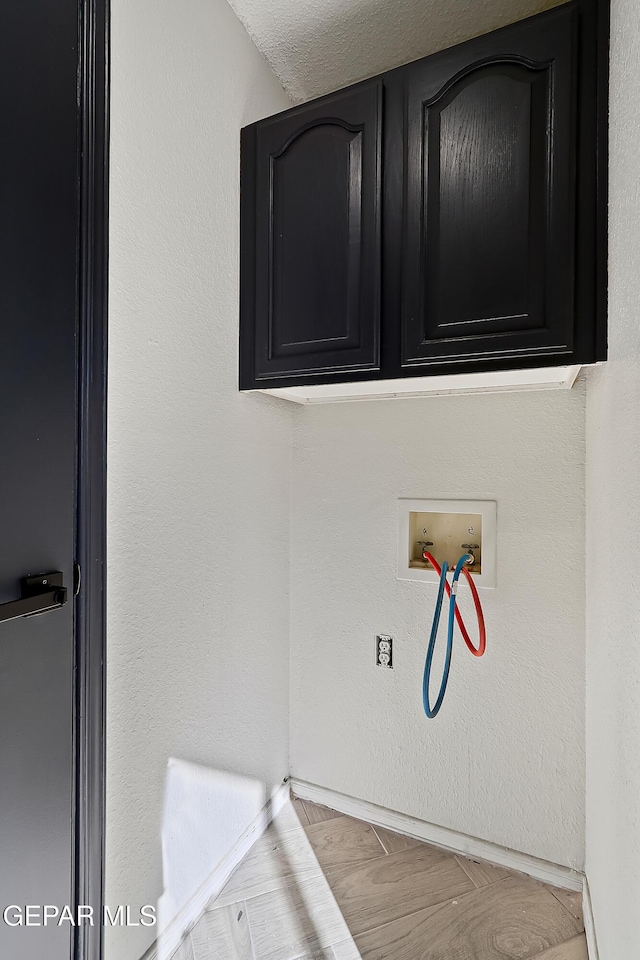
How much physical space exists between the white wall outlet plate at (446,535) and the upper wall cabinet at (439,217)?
45cm

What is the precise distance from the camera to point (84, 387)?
2.83 feet

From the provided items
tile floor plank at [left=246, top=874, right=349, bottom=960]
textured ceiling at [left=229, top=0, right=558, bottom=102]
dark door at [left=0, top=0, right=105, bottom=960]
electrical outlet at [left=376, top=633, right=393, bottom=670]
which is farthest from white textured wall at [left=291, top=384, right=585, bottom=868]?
textured ceiling at [left=229, top=0, right=558, bottom=102]

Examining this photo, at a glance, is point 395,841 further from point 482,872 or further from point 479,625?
point 479,625

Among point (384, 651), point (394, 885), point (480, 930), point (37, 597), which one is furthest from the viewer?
point (384, 651)

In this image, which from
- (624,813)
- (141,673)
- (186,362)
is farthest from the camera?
(186,362)

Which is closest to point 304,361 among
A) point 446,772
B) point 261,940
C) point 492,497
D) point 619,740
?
point 492,497

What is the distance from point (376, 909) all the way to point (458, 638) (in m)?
0.67

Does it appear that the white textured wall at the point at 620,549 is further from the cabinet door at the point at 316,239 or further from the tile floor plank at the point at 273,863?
the tile floor plank at the point at 273,863

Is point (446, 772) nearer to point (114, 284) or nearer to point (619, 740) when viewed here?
point (619, 740)

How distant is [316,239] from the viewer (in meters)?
1.20

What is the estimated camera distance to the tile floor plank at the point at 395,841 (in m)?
1.38

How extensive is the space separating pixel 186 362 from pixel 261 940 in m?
1.32

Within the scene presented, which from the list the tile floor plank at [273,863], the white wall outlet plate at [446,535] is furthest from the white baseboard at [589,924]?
the white wall outlet plate at [446,535]

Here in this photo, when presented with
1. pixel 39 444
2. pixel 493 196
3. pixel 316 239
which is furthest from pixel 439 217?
pixel 39 444
